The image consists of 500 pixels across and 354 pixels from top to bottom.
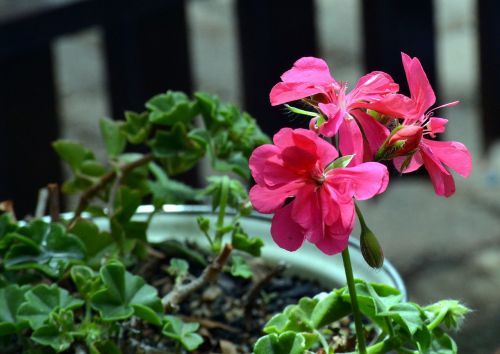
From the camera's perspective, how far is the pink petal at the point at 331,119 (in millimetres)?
565

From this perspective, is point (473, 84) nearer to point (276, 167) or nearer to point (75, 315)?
point (75, 315)

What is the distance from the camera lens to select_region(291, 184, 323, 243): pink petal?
0.57 metres

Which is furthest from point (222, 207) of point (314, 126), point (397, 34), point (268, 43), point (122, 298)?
point (397, 34)

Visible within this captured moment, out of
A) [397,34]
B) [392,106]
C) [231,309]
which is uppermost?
[392,106]

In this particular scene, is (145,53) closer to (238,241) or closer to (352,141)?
(238,241)

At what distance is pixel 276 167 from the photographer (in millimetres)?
572

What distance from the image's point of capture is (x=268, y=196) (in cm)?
58

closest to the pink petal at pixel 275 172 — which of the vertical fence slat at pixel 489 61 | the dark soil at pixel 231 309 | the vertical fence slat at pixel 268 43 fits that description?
the dark soil at pixel 231 309

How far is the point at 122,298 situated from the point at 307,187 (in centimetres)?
21

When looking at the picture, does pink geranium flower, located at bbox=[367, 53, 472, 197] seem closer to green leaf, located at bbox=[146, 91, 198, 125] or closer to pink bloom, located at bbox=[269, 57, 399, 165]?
pink bloom, located at bbox=[269, 57, 399, 165]

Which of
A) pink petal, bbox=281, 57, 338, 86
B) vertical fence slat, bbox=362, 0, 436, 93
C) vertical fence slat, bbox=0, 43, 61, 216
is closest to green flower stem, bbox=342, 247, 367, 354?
pink petal, bbox=281, 57, 338, 86

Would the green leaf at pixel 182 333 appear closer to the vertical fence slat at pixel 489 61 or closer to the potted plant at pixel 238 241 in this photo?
the potted plant at pixel 238 241

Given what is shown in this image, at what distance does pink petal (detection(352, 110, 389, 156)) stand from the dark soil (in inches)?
7.7

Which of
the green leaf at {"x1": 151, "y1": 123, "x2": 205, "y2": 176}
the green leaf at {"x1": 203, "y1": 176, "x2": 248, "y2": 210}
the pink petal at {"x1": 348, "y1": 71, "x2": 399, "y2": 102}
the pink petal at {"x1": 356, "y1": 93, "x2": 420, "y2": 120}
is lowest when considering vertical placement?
the green leaf at {"x1": 203, "y1": 176, "x2": 248, "y2": 210}
